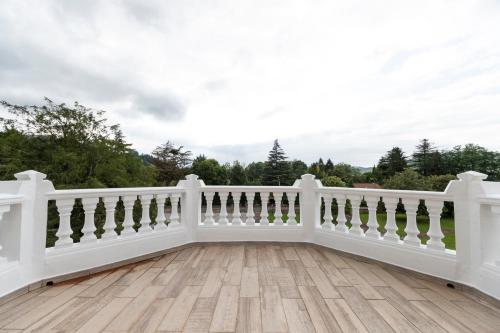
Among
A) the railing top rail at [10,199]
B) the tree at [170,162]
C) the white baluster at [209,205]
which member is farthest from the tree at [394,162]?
the railing top rail at [10,199]

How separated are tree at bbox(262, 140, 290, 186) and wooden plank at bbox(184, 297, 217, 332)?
3757cm

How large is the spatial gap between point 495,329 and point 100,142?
1463 cm

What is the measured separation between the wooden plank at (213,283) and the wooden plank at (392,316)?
48.6 inches

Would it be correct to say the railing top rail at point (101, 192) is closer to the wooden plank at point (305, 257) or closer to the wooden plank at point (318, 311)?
the wooden plank at point (305, 257)

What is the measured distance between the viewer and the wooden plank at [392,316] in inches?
57.1

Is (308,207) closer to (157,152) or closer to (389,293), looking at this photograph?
(389,293)


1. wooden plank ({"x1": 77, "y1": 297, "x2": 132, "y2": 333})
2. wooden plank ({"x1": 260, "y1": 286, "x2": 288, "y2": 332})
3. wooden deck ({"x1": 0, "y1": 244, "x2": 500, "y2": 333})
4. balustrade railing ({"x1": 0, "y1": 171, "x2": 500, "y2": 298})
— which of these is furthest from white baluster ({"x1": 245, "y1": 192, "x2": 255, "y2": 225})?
wooden plank ({"x1": 77, "y1": 297, "x2": 132, "y2": 333})

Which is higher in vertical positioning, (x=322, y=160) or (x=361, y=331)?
(x=322, y=160)

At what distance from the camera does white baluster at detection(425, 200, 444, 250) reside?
227cm

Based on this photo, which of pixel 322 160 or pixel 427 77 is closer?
pixel 427 77

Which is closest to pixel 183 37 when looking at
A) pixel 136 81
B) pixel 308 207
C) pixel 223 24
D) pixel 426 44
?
pixel 223 24

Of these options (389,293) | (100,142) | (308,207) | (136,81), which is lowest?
(389,293)

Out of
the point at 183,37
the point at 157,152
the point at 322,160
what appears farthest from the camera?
the point at 322,160

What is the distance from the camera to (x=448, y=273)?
2.16m
